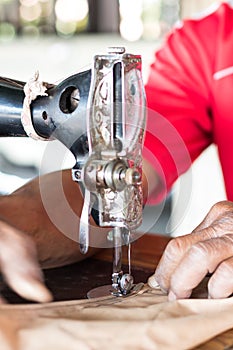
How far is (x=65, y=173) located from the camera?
4.16 feet

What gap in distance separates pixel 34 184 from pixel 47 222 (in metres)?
0.09

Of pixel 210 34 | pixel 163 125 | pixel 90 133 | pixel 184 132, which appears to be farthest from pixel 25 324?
pixel 210 34

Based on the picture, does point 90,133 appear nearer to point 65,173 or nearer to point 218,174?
point 65,173

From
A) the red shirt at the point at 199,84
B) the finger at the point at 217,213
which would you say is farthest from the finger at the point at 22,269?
the red shirt at the point at 199,84

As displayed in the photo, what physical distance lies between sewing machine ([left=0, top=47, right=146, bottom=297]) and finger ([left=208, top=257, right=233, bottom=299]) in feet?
0.38

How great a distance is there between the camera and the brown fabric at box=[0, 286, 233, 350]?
76 centimetres

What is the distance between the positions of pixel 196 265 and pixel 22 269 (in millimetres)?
210

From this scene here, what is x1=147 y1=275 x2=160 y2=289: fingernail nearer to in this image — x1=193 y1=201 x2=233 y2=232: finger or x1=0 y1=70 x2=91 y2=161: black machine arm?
x1=193 y1=201 x2=233 y2=232: finger

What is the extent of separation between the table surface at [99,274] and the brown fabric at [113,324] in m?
0.03

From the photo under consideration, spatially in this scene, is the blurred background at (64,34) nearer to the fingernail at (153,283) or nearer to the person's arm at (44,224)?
the person's arm at (44,224)

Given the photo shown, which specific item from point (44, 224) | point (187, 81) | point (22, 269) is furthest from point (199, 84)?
point (22, 269)

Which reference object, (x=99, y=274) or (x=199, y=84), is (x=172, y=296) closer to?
(x=99, y=274)

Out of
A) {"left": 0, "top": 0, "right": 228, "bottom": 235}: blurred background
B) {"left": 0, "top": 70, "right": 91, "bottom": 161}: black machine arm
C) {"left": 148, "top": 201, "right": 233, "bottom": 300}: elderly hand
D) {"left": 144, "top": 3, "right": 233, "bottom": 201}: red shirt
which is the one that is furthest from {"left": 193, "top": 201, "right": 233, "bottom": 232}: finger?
{"left": 0, "top": 0, "right": 228, "bottom": 235}: blurred background

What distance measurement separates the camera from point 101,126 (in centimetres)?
89
